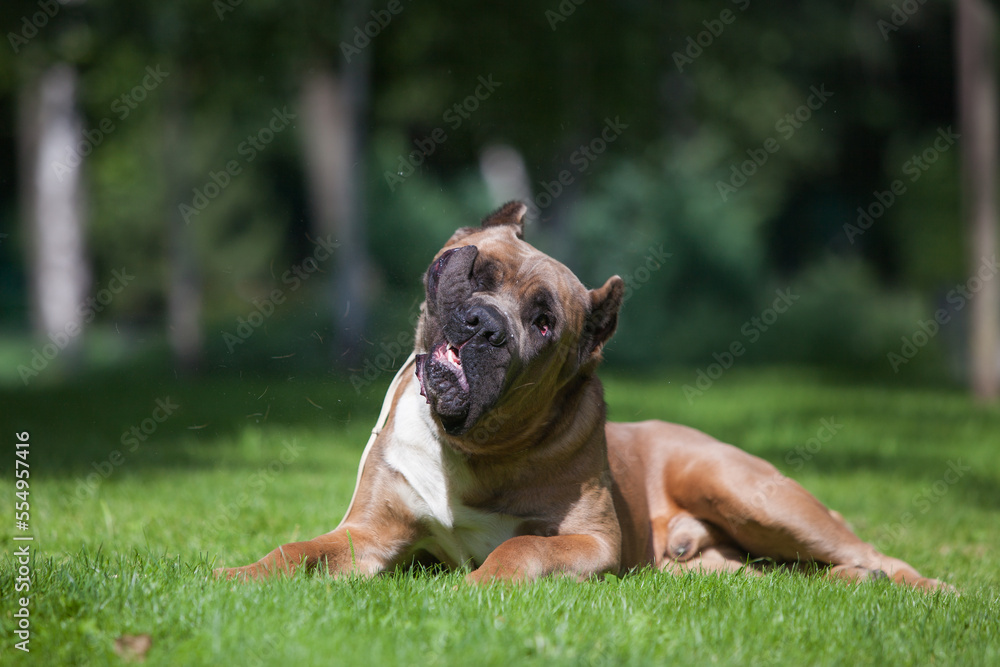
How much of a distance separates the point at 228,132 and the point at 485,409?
1082 inches

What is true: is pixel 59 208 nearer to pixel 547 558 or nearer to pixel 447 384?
pixel 447 384

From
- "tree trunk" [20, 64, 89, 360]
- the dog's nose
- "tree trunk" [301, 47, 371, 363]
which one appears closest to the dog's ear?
the dog's nose

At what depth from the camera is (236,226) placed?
33.0m

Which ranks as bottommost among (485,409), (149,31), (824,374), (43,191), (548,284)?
(824,374)

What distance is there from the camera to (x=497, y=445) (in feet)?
12.4

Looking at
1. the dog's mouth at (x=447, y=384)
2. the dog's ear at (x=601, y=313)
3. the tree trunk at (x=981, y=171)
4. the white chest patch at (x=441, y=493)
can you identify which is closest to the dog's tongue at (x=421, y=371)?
the dog's mouth at (x=447, y=384)

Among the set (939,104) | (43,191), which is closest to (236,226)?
(43,191)

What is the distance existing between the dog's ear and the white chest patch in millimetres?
752

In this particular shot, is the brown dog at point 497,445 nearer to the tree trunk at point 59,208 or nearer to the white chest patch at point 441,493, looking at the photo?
the white chest patch at point 441,493

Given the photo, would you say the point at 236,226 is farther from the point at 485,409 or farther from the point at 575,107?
the point at 485,409

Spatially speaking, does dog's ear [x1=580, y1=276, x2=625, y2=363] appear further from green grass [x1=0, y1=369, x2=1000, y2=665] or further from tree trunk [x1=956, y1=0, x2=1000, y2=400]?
tree trunk [x1=956, y1=0, x2=1000, y2=400]

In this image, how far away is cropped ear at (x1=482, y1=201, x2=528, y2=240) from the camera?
4.48m

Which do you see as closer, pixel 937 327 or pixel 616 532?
pixel 616 532

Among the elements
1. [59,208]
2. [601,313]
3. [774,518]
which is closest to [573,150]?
[59,208]
